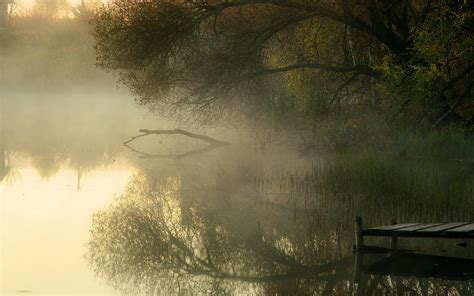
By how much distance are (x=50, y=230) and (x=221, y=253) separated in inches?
141

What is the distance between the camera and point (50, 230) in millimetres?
16906

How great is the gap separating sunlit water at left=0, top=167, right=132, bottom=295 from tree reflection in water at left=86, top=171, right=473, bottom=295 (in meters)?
0.38

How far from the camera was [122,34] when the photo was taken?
1008 inches

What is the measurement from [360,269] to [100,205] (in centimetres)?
892

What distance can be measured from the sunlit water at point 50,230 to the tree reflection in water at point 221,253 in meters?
0.38

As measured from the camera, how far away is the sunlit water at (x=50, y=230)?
40.9ft

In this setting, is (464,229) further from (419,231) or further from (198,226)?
(198,226)

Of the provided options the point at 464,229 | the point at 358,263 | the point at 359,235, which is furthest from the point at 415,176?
the point at 358,263

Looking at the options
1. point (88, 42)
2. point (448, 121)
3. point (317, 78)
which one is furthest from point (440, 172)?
point (88, 42)

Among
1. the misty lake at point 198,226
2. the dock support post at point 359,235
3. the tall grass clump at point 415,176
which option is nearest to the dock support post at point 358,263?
the dock support post at point 359,235

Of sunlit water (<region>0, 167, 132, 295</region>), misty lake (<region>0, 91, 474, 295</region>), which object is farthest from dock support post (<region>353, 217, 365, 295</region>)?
sunlit water (<region>0, 167, 132, 295</region>)

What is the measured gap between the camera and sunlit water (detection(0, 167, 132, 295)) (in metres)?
12.5

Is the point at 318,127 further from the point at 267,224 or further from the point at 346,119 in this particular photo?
the point at 267,224

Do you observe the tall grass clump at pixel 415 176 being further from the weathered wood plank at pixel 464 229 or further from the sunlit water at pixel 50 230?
the sunlit water at pixel 50 230
